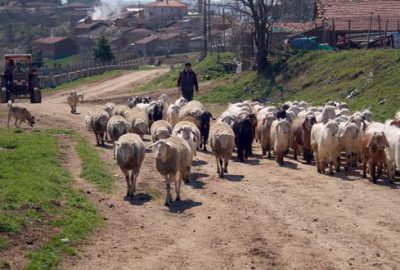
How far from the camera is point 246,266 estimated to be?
11.3 m

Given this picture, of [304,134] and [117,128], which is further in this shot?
[117,128]

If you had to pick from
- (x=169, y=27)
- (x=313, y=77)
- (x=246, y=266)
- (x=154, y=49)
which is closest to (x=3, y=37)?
(x=169, y=27)

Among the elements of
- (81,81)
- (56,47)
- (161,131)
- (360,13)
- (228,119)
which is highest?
(360,13)

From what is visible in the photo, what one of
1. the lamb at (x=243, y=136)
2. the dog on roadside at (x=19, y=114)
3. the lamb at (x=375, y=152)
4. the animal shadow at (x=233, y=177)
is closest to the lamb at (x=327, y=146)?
the lamb at (x=375, y=152)

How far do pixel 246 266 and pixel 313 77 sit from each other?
2367 centimetres

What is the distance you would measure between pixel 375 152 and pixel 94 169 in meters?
6.06

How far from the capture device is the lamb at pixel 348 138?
18.8 meters

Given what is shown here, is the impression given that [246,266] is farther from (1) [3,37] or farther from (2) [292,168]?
(1) [3,37]

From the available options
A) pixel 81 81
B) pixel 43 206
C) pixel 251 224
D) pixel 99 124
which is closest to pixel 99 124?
Result: pixel 99 124

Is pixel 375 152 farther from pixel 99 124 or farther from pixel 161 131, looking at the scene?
pixel 99 124

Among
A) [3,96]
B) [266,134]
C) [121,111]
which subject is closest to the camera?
[266,134]

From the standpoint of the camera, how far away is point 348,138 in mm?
18828

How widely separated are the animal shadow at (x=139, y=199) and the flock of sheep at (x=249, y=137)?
0.17m

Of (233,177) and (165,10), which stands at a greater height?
(165,10)
